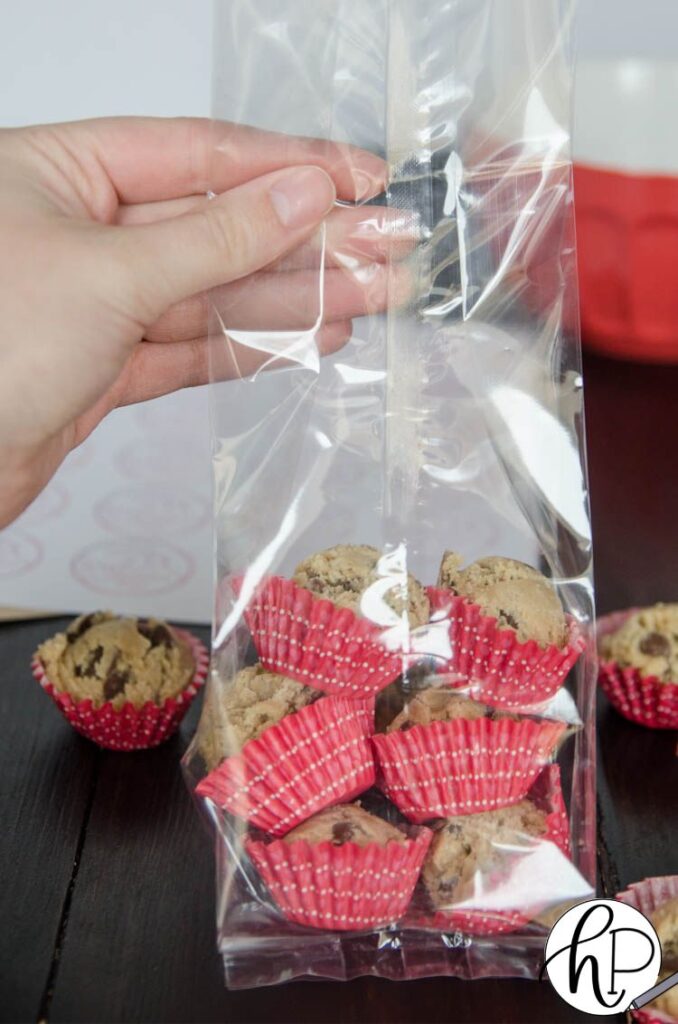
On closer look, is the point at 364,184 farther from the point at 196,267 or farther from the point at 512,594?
the point at 512,594

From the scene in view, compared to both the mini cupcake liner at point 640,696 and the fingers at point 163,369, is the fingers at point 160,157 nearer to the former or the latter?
the fingers at point 163,369

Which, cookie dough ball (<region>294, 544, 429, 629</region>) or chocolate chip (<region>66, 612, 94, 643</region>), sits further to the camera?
chocolate chip (<region>66, 612, 94, 643</region>)

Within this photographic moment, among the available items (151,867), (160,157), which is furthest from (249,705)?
(160,157)

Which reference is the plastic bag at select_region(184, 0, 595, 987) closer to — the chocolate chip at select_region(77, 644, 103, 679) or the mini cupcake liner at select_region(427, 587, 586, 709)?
the mini cupcake liner at select_region(427, 587, 586, 709)

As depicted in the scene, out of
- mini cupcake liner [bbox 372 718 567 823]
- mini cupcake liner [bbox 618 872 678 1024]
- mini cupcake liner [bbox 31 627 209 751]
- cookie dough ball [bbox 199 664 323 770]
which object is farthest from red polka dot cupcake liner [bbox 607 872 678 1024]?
mini cupcake liner [bbox 31 627 209 751]

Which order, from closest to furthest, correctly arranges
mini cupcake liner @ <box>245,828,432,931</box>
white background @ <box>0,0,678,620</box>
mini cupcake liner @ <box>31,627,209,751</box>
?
1. mini cupcake liner @ <box>245,828,432,931</box>
2. mini cupcake liner @ <box>31,627,209,751</box>
3. white background @ <box>0,0,678,620</box>

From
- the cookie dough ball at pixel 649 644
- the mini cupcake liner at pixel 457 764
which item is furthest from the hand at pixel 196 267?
the cookie dough ball at pixel 649 644

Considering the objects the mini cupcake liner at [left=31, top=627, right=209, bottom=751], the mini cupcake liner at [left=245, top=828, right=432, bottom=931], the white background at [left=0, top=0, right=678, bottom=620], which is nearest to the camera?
the mini cupcake liner at [left=245, top=828, right=432, bottom=931]

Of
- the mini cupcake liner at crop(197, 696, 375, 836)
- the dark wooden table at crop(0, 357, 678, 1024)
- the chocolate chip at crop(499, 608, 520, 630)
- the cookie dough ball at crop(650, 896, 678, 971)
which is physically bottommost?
the dark wooden table at crop(0, 357, 678, 1024)
